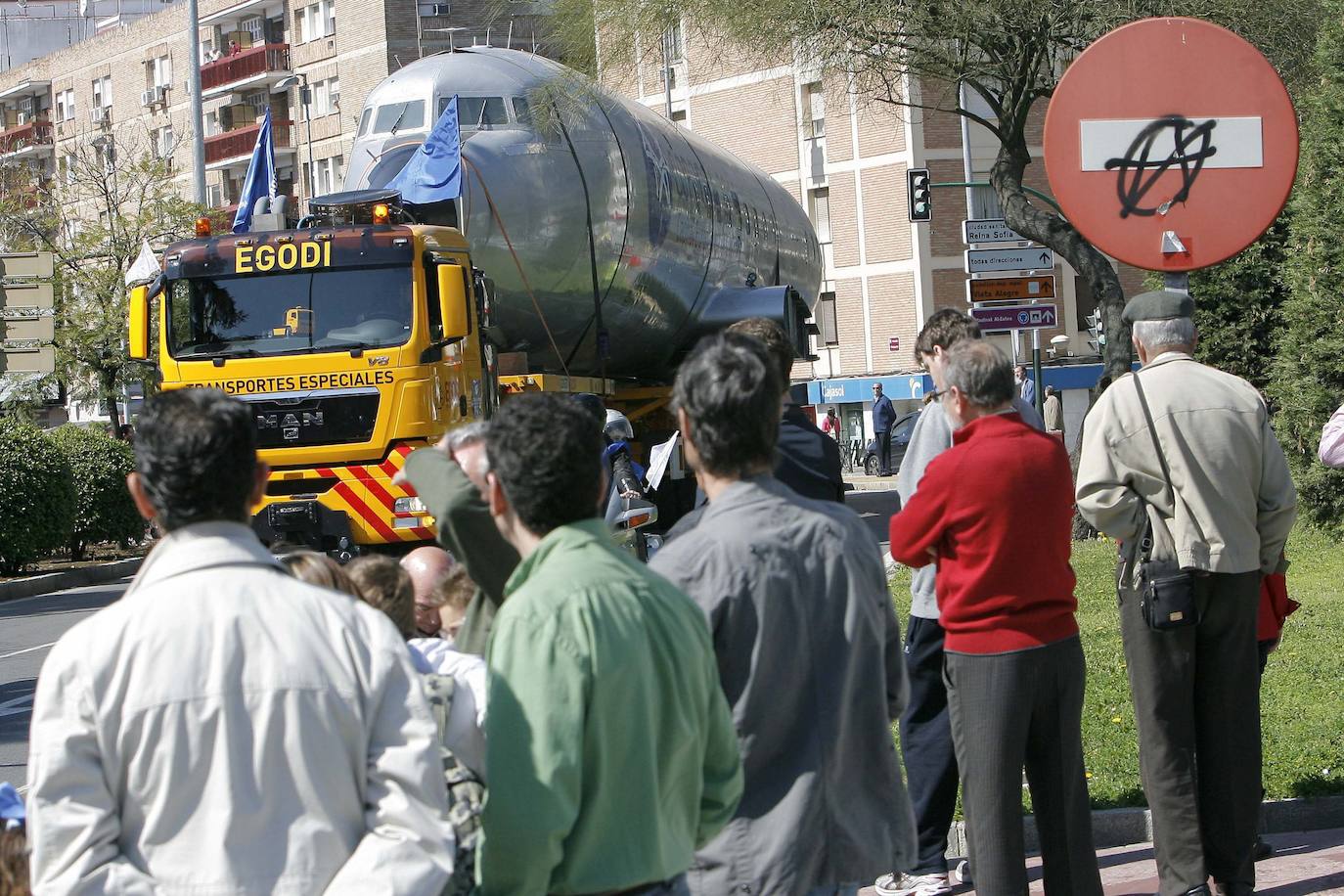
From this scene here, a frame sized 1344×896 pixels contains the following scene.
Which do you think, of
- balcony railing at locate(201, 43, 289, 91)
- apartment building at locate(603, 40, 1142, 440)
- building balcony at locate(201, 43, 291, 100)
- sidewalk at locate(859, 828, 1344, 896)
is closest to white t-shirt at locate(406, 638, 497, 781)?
sidewalk at locate(859, 828, 1344, 896)

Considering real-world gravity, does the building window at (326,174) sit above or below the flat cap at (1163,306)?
→ above

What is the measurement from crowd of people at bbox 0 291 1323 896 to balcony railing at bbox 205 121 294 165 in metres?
64.7

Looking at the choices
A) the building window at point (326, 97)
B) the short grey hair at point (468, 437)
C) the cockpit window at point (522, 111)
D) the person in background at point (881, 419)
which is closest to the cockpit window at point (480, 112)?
the cockpit window at point (522, 111)

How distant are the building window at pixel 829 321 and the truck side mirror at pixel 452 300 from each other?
3935 cm

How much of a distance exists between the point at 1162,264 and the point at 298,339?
9.43 metres

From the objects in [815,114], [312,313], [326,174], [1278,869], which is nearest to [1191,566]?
[1278,869]

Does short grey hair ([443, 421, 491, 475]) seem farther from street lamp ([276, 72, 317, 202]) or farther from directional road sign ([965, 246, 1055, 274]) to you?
street lamp ([276, 72, 317, 202])

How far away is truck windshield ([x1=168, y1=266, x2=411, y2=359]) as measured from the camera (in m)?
13.4

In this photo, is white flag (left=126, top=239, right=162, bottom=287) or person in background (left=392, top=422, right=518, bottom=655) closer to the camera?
person in background (left=392, top=422, right=518, bottom=655)

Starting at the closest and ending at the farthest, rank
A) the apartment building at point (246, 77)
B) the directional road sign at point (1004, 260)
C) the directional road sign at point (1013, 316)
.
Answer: the directional road sign at point (1004, 260), the directional road sign at point (1013, 316), the apartment building at point (246, 77)

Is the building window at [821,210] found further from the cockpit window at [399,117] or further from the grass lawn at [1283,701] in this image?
the grass lawn at [1283,701]

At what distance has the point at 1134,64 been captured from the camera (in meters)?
5.20

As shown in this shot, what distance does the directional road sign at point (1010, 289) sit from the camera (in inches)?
571

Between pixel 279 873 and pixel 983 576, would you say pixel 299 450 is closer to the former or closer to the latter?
pixel 983 576
